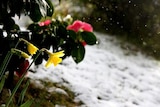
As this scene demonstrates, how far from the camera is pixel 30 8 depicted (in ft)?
5.24

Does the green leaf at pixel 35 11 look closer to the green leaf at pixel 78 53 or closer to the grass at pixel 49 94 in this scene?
the green leaf at pixel 78 53

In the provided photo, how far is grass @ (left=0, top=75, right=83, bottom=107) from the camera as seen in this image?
196 centimetres

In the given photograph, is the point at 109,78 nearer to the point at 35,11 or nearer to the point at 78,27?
the point at 78,27

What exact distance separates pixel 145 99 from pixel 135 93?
0.39 ft

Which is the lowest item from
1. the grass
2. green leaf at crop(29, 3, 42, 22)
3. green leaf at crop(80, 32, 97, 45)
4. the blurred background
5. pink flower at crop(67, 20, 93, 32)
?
the grass

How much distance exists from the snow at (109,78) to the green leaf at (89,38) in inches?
17.0

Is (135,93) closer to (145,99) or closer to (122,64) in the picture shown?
(145,99)

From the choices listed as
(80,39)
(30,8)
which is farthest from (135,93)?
(30,8)

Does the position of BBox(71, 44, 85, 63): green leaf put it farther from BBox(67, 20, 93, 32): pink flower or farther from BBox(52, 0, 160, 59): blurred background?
BBox(52, 0, 160, 59): blurred background

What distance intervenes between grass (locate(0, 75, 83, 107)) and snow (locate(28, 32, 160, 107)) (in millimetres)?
56

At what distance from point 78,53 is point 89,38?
9 cm

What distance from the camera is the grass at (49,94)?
1958 millimetres

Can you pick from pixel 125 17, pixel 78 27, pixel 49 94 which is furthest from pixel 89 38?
pixel 125 17

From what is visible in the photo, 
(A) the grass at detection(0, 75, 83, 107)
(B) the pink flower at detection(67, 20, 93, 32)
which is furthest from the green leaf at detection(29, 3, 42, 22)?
(A) the grass at detection(0, 75, 83, 107)
